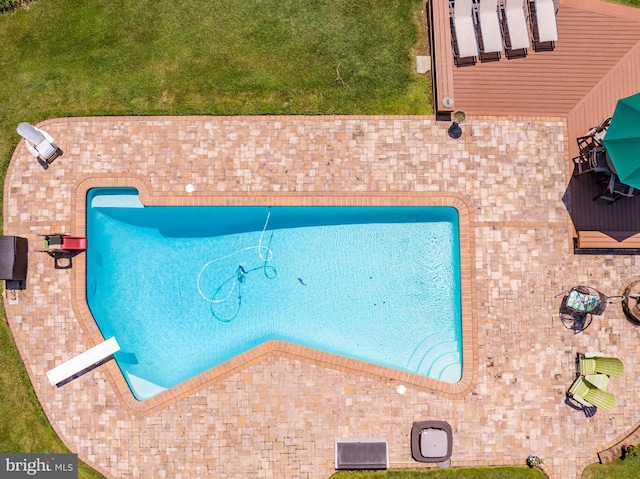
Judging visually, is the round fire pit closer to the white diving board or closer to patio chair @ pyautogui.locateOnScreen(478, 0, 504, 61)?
patio chair @ pyautogui.locateOnScreen(478, 0, 504, 61)

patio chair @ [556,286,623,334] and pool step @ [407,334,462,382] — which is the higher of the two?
patio chair @ [556,286,623,334]

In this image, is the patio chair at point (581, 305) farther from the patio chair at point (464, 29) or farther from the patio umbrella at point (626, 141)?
the patio chair at point (464, 29)

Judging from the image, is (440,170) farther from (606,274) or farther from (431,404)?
(431,404)

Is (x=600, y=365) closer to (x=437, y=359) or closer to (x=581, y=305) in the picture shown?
(x=581, y=305)

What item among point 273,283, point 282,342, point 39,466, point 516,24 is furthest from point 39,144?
point 516,24

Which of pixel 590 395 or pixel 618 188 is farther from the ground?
pixel 618 188

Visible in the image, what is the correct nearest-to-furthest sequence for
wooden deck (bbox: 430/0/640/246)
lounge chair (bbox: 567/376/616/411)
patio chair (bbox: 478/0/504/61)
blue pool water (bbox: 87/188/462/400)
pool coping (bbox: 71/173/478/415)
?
1. lounge chair (bbox: 567/376/616/411)
2. pool coping (bbox: 71/173/478/415)
3. patio chair (bbox: 478/0/504/61)
4. blue pool water (bbox: 87/188/462/400)
5. wooden deck (bbox: 430/0/640/246)

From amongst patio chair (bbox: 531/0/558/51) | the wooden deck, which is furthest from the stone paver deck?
patio chair (bbox: 531/0/558/51)
